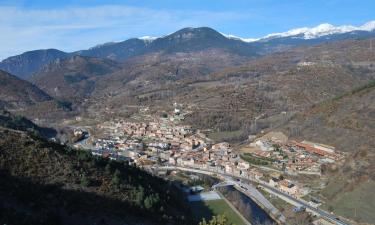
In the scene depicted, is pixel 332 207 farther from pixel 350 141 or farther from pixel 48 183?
pixel 48 183

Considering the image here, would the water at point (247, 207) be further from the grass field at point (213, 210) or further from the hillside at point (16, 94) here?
the hillside at point (16, 94)

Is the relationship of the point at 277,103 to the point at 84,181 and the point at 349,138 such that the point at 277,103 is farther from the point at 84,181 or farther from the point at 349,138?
the point at 84,181

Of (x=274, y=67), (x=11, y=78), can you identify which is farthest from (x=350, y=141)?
(x=11, y=78)

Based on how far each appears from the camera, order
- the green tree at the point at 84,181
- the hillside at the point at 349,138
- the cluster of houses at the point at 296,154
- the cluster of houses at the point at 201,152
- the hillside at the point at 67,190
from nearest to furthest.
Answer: the hillside at the point at 67,190 → the green tree at the point at 84,181 → the hillside at the point at 349,138 → the cluster of houses at the point at 296,154 → the cluster of houses at the point at 201,152

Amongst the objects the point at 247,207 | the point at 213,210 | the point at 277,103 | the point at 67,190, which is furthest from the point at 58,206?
the point at 277,103

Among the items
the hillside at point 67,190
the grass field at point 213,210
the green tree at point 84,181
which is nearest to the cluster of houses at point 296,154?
the grass field at point 213,210

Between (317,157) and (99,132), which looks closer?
(317,157)

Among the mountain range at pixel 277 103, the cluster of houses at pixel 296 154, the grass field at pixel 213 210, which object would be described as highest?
the mountain range at pixel 277 103
